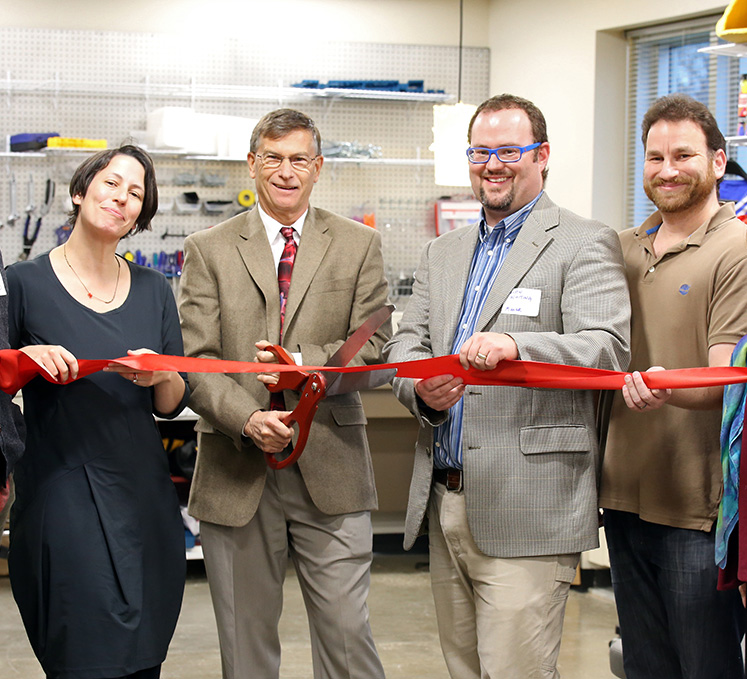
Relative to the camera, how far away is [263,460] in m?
2.86

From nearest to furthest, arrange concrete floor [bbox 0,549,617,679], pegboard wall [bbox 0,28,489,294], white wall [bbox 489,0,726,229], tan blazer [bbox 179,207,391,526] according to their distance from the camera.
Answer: tan blazer [bbox 179,207,391,526], concrete floor [bbox 0,549,617,679], white wall [bbox 489,0,726,229], pegboard wall [bbox 0,28,489,294]

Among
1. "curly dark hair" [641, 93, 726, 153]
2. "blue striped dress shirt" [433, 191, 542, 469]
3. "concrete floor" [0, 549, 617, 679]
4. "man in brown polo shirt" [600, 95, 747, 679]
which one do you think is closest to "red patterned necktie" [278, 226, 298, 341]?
"blue striped dress shirt" [433, 191, 542, 469]

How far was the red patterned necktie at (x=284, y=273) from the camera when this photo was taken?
9.48 ft

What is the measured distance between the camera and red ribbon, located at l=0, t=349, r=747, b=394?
234 cm

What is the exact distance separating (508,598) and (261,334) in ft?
3.42

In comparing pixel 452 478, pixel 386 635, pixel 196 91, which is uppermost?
pixel 196 91

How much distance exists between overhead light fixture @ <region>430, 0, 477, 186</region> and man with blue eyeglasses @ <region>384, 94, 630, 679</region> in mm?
2789

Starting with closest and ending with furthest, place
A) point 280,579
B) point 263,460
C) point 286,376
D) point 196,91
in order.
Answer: point 286,376 < point 263,460 < point 280,579 < point 196,91

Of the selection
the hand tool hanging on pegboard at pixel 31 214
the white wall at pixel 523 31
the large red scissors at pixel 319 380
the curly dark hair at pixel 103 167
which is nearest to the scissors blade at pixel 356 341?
the large red scissors at pixel 319 380

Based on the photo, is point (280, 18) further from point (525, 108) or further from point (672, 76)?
point (525, 108)

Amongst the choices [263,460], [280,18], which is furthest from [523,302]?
[280,18]

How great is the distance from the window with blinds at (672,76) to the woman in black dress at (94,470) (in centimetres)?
374

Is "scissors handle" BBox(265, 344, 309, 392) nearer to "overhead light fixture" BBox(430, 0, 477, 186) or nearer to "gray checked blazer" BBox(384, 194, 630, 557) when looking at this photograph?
"gray checked blazer" BBox(384, 194, 630, 557)

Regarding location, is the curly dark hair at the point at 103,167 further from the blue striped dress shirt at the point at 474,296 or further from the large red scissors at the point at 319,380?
the blue striped dress shirt at the point at 474,296
